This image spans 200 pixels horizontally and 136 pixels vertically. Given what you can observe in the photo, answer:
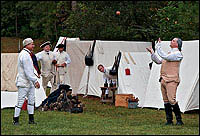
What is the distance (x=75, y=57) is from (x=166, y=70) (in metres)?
7.37

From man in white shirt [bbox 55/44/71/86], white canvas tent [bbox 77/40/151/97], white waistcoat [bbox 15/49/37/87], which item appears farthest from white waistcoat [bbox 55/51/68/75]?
white waistcoat [bbox 15/49/37/87]

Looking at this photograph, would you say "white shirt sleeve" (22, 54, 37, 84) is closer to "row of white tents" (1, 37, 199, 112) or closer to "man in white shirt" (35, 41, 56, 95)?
"row of white tents" (1, 37, 199, 112)

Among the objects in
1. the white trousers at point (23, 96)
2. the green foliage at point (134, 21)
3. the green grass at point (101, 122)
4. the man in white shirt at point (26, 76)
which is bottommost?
the green grass at point (101, 122)

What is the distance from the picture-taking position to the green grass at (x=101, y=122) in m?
8.45

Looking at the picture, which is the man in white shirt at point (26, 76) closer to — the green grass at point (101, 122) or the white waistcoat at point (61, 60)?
the green grass at point (101, 122)

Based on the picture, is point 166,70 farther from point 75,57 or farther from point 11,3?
point 11,3

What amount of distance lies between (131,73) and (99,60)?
1528 mm

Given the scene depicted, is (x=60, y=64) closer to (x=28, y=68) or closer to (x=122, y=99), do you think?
(x=122, y=99)

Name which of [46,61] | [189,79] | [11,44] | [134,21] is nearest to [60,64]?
[46,61]

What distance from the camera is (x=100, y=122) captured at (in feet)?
34.4

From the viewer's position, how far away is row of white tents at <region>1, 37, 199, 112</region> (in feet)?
41.6

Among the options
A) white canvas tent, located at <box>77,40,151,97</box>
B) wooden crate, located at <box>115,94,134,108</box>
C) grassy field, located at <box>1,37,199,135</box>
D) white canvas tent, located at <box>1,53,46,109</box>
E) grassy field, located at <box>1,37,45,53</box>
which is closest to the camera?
grassy field, located at <box>1,37,199,135</box>

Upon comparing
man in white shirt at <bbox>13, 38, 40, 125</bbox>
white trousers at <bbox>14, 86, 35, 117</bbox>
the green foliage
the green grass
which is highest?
the green foliage

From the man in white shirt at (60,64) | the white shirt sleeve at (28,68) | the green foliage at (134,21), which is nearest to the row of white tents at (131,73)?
the man in white shirt at (60,64)
